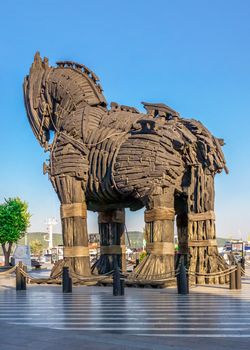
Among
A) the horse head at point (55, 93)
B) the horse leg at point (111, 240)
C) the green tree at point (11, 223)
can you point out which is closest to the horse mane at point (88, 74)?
the horse head at point (55, 93)

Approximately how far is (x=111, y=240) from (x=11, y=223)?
93.2ft

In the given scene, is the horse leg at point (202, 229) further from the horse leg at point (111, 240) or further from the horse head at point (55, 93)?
the horse head at point (55, 93)

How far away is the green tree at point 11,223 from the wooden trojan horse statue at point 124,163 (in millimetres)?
28084

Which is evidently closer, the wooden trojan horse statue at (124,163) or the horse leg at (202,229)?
the wooden trojan horse statue at (124,163)

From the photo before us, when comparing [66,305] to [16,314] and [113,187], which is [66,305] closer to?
[16,314]

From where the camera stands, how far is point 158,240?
17125 millimetres

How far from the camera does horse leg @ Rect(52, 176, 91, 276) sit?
1839 cm

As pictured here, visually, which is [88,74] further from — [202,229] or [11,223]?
[11,223]

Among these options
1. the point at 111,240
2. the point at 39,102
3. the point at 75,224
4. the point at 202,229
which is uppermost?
the point at 39,102

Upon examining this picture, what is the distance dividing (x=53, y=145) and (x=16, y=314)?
9.43m

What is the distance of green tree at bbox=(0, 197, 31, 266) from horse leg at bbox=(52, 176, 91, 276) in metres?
28.2

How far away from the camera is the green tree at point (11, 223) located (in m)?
46.8

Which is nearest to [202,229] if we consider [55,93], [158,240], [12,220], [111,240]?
[158,240]

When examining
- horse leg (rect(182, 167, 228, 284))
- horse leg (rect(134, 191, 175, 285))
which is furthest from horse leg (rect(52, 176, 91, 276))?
horse leg (rect(182, 167, 228, 284))
